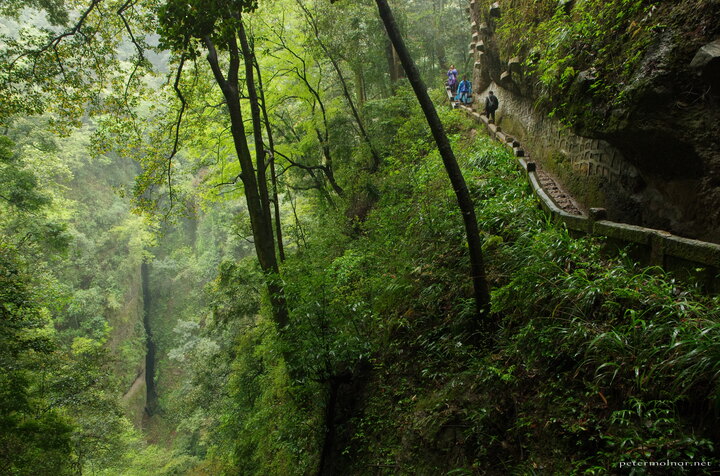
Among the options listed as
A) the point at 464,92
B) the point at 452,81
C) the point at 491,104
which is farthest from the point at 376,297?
the point at 452,81

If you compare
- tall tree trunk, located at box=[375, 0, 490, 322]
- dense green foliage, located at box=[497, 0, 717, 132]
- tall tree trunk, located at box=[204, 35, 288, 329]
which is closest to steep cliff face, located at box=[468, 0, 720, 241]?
dense green foliage, located at box=[497, 0, 717, 132]

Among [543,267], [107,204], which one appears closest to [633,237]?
[543,267]

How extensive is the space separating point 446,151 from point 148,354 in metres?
41.7

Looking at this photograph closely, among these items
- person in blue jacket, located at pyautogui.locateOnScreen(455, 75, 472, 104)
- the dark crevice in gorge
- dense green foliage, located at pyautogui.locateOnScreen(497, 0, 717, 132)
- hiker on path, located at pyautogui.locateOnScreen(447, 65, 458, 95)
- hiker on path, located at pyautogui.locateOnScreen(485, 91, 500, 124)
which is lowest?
the dark crevice in gorge

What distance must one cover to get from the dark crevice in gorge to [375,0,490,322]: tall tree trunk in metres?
38.4

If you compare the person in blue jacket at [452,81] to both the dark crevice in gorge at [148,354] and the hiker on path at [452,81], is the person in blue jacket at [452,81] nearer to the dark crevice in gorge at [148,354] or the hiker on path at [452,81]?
the hiker on path at [452,81]

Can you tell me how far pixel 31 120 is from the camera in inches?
920

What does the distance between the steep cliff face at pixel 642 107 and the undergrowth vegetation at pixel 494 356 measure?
3.19ft

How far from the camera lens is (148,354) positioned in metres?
37.1

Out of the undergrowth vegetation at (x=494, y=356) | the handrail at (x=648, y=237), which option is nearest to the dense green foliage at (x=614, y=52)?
the handrail at (x=648, y=237)

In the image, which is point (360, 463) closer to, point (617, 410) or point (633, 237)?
point (617, 410)

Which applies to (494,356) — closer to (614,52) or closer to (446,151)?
(446,151)

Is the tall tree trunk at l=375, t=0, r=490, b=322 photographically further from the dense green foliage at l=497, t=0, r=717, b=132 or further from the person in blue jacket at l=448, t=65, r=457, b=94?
the person in blue jacket at l=448, t=65, r=457, b=94

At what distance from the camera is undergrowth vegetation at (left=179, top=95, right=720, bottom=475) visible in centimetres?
276
